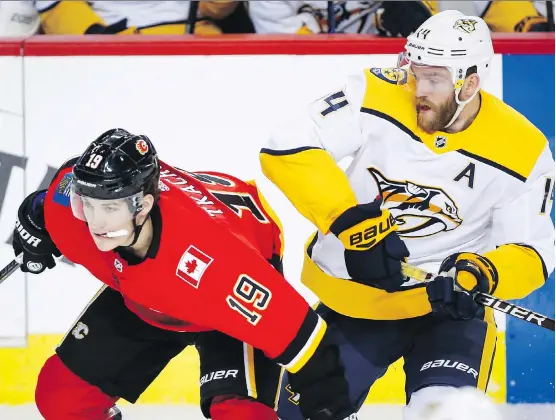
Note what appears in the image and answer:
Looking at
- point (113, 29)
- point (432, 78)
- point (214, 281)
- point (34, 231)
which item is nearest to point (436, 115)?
point (432, 78)

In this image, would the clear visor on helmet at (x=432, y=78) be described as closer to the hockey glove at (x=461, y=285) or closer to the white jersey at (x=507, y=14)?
the hockey glove at (x=461, y=285)

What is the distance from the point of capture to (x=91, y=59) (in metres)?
3.60

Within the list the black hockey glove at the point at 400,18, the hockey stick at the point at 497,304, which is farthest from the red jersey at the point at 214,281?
the black hockey glove at the point at 400,18

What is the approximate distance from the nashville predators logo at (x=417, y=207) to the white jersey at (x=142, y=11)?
4.30ft

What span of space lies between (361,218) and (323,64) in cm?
102

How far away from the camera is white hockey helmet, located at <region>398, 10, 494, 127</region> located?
9.24 feet

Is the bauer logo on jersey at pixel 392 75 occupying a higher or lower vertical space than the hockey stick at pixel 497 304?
higher

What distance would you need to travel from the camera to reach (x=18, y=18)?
390cm

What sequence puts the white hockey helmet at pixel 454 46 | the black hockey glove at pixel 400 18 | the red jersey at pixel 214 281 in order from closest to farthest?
the red jersey at pixel 214 281, the white hockey helmet at pixel 454 46, the black hockey glove at pixel 400 18

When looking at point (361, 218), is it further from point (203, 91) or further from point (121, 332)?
point (203, 91)

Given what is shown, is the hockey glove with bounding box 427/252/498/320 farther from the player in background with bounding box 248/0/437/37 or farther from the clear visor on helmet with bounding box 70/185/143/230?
the player in background with bounding box 248/0/437/37

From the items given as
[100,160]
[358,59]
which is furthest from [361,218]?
[358,59]

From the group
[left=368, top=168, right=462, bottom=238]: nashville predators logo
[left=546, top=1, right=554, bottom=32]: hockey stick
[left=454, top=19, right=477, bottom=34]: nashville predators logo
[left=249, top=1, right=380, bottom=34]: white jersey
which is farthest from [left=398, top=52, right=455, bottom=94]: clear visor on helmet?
[left=546, top=1, right=554, bottom=32]: hockey stick

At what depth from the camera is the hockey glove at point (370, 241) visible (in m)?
2.71
